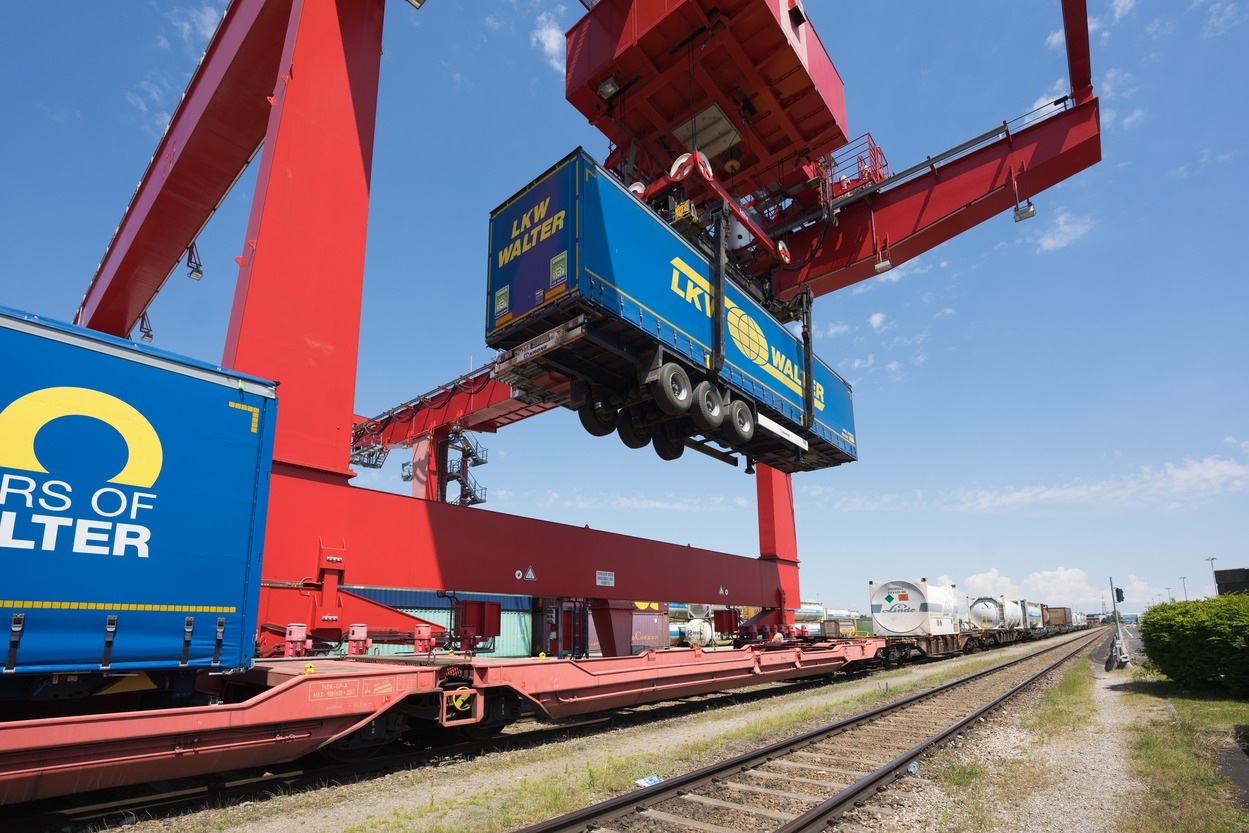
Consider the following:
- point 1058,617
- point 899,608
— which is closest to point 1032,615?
point 1058,617

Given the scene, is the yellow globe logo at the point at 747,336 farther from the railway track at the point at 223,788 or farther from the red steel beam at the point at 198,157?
the red steel beam at the point at 198,157

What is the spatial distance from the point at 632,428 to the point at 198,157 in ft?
43.2

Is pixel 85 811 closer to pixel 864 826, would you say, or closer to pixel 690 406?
pixel 864 826

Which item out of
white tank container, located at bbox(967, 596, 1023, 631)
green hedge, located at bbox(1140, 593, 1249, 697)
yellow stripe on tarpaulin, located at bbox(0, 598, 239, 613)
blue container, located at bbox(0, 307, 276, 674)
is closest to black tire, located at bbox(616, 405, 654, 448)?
blue container, located at bbox(0, 307, 276, 674)

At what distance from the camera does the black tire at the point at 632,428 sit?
12992 millimetres

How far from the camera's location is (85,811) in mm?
5371

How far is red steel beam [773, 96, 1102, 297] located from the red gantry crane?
5 centimetres

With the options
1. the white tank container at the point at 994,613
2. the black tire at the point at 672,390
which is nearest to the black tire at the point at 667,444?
the black tire at the point at 672,390

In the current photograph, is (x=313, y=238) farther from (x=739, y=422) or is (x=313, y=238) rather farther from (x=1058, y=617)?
(x=1058, y=617)

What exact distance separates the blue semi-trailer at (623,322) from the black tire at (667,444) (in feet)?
0.10

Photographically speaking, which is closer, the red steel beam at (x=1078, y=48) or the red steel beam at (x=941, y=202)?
the red steel beam at (x=1078, y=48)

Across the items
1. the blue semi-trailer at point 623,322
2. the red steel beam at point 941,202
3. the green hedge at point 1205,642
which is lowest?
the green hedge at point 1205,642

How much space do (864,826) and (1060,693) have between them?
38.4 feet

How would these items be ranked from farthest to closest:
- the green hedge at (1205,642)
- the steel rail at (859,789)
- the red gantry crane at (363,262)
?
the green hedge at (1205,642) → the red gantry crane at (363,262) → the steel rail at (859,789)
